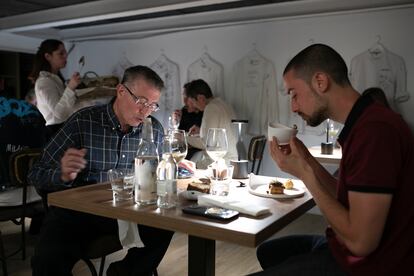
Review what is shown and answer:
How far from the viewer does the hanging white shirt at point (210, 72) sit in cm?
498

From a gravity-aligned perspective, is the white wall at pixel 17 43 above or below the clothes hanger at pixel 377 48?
above

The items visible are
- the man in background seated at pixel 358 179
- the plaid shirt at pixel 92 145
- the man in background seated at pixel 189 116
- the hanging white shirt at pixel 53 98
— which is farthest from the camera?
the man in background seated at pixel 189 116

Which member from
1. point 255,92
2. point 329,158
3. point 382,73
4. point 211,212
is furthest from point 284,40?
point 211,212

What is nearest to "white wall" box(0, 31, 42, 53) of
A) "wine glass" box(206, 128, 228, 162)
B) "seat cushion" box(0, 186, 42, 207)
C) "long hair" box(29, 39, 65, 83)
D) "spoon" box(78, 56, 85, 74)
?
"spoon" box(78, 56, 85, 74)

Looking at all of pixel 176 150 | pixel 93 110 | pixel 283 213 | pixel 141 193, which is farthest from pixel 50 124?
pixel 283 213

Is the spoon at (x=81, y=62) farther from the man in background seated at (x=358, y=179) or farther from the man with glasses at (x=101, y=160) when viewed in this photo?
the man in background seated at (x=358, y=179)

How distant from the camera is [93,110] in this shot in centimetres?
189

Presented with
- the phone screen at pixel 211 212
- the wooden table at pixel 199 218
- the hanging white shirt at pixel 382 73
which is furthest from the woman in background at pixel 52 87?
the hanging white shirt at pixel 382 73

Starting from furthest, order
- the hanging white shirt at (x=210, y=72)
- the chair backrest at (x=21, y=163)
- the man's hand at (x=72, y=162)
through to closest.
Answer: the hanging white shirt at (x=210, y=72)
the chair backrest at (x=21, y=163)
the man's hand at (x=72, y=162)

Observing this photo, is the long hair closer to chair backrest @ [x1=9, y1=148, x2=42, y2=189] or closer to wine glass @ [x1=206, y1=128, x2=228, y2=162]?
chair backrest @ [x1=9, y1=148, x2=42, y2=189]

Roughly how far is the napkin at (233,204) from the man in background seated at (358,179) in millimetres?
162

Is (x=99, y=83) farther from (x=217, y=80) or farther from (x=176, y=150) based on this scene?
(x=176, y=150)

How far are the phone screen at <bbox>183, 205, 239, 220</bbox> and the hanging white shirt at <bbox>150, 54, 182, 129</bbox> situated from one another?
4200mm

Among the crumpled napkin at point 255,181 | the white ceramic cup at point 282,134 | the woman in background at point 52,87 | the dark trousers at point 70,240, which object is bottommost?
the dark trousers at point 70,240
